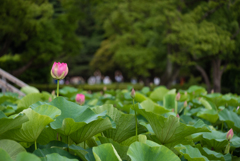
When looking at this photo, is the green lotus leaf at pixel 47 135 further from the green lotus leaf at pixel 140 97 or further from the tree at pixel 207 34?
the tree at pixel 207 34

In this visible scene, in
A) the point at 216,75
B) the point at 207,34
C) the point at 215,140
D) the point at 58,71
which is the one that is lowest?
the point at 216,75

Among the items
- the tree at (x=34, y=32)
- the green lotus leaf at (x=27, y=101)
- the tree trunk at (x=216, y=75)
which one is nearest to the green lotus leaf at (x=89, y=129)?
the green lotus leaf at (x=27, y=101)

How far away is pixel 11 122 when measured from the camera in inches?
33.6

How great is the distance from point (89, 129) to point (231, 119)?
3.38 feet

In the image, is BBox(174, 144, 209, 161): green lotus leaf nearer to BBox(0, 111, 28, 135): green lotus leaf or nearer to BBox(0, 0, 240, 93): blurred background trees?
BBox(0, 111, 28, 135): green lotus leaf

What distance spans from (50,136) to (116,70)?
3049cm

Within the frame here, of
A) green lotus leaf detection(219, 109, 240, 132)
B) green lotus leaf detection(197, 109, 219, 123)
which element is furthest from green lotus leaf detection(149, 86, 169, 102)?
green lotus leaf detection(219, 109, 240, 132)

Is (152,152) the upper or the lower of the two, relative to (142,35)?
lower

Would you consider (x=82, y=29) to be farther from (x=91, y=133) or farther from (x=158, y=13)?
(x=91, y=133)

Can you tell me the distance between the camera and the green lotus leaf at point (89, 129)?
0.94m

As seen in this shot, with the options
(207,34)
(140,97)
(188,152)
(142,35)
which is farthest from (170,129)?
(142,35)

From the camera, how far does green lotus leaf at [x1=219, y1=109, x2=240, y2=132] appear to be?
61.8 inches

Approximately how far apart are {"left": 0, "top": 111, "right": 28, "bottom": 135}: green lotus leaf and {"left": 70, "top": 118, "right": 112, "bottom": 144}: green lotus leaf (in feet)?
0.63

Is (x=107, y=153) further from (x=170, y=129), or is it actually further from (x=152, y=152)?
(x=170, y=129)
